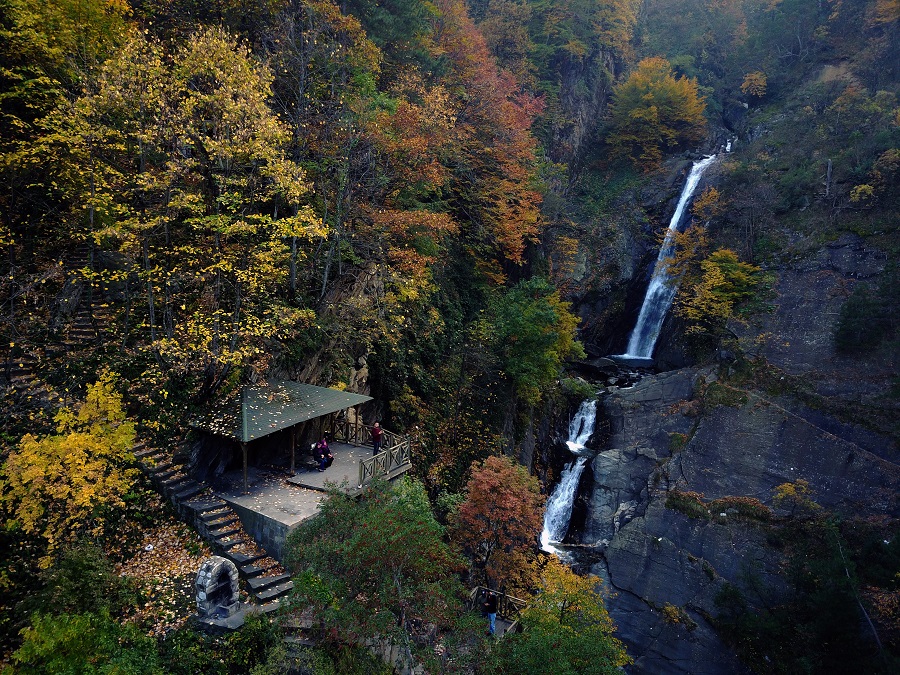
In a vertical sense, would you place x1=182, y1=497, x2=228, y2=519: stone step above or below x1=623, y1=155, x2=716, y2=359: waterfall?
below

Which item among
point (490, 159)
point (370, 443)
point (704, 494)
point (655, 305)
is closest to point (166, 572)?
point (370, 443)

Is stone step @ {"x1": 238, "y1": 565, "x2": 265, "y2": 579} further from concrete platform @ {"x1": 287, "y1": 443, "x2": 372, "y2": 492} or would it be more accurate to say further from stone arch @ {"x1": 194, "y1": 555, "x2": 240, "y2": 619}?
concrete platform @ {"x1": 287, "y1": 443, "x2": 372, "y2": 492}

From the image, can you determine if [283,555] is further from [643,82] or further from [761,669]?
[643,82]

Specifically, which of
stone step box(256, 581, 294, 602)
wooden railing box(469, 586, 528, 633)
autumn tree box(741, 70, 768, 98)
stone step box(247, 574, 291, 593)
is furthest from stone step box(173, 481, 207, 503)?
autumn tree box(741, 70, 768, 98)

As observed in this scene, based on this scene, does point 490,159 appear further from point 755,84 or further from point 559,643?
point 755,84

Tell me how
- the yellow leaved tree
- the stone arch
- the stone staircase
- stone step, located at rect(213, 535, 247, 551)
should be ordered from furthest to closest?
stone step, located at rect(213, 535, 247, 551), the stone staircase, the stone arch, the yellow leaved tree

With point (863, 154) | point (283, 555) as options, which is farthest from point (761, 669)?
point (863, 154)

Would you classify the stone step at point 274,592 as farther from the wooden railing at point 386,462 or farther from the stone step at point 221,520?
the wooden railing at point 386,462
